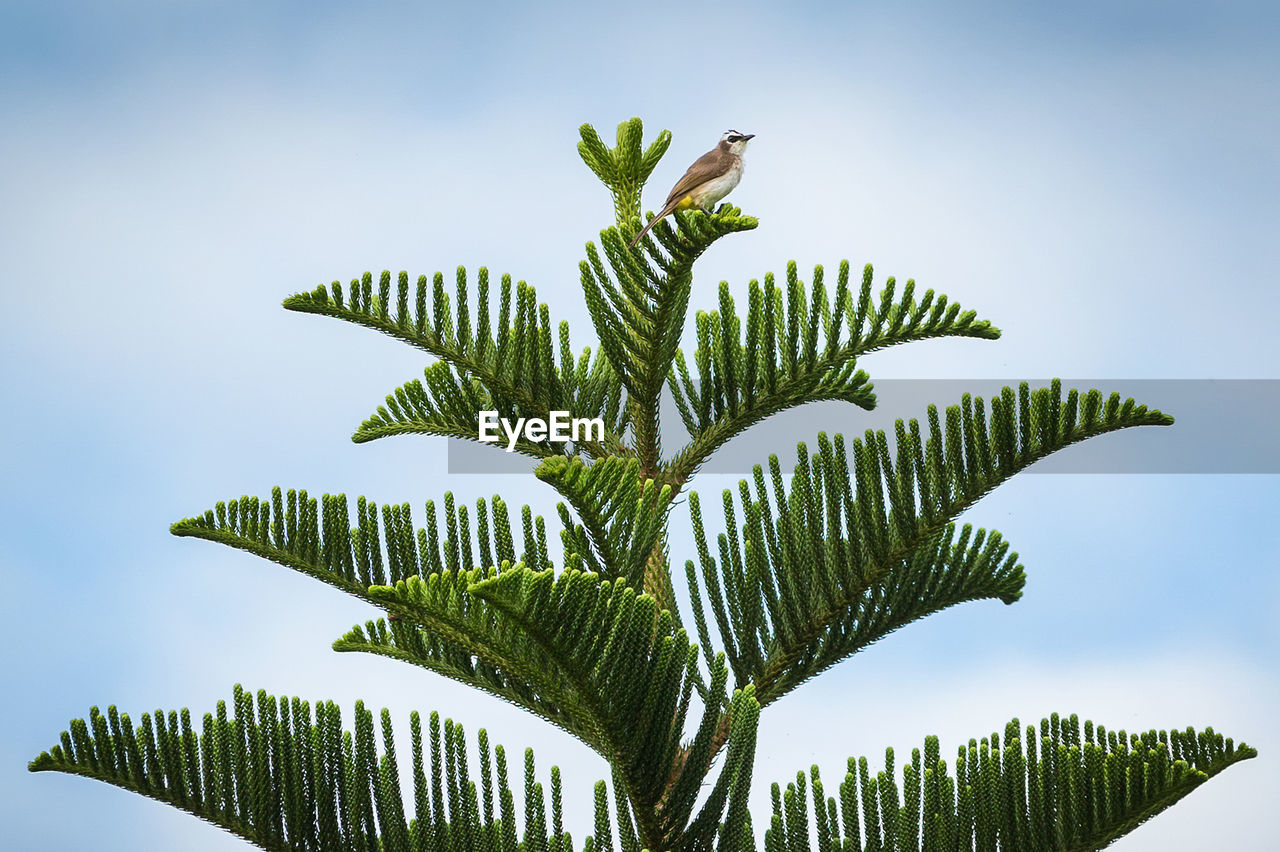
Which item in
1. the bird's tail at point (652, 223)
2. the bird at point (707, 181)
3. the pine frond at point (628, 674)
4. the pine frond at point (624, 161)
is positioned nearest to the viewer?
the pine frond at point (628, 674)

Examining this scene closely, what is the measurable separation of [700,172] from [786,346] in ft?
1.96

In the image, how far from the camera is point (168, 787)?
4.12 meters

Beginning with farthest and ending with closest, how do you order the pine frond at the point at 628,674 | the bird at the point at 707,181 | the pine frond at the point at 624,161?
the pine frond at the point at 624,161
the bird at the point at 707,181
the pine frond at the point at 628,674

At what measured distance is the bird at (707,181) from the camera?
13.6 feet

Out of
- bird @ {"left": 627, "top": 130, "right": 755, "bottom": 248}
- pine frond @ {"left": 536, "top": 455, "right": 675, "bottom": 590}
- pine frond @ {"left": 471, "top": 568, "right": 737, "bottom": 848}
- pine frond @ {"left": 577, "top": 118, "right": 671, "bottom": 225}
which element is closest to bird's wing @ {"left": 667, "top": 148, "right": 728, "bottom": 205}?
bird @ {"left": 627, "top": 130, "right": 755, "bottom": 248}

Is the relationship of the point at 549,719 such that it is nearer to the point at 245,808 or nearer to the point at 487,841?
the point at 487,841

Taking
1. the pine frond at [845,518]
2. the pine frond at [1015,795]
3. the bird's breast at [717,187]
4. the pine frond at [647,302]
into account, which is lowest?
the pine frond at [1015,795]

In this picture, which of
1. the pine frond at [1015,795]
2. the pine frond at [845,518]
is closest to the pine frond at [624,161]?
the pine frond at [845,518]

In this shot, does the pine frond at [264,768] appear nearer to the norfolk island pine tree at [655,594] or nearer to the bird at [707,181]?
the norfolk island pine tree at [655,594]

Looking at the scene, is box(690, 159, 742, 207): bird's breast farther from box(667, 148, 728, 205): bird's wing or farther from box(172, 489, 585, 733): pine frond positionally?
box(172, 489, 585, 733): pine frond

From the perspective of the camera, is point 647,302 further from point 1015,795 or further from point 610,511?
point 1015,795

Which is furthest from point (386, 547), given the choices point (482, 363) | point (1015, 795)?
point (1015, 795)

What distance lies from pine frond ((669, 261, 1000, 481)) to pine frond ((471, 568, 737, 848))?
2.46ft

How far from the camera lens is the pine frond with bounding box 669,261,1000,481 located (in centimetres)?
416
